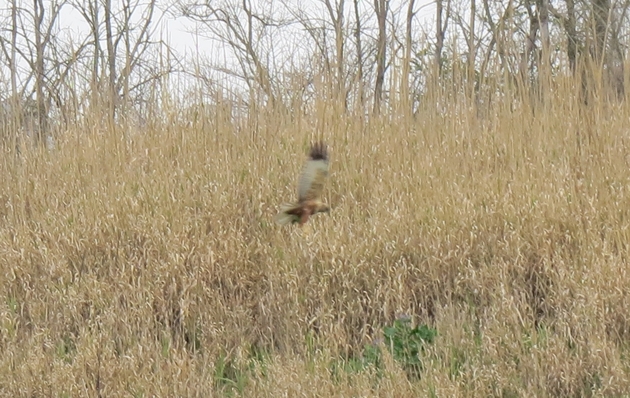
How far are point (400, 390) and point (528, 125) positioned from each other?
8.68 feet

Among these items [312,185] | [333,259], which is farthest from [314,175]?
[333,259]

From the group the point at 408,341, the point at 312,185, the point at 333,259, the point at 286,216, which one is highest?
the point at 312,185

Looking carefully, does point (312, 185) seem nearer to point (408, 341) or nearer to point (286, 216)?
point (286, 216)

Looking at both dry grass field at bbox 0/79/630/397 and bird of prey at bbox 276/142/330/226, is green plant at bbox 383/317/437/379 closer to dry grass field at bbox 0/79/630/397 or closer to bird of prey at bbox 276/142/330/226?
dry grass field at bbox 0/79/630/397

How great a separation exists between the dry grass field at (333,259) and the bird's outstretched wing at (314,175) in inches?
15.1

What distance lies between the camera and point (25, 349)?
16.8 feet

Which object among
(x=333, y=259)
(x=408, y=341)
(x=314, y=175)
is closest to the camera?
(x=408, y=341)

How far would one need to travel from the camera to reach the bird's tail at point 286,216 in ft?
16.6

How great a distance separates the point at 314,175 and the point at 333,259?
22.7 inches

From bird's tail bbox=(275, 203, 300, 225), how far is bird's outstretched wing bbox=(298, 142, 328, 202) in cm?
16

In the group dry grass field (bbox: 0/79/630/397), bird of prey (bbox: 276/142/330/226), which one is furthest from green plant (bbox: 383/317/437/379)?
bird of prey (bbox: 276/142/330/226)

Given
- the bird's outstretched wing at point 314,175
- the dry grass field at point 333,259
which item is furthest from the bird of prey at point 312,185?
the dry grass field at point 333,259

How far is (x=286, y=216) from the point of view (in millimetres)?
5129

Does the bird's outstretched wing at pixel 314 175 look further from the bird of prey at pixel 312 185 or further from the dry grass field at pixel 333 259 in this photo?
the dry grass field at pixel 333 259
